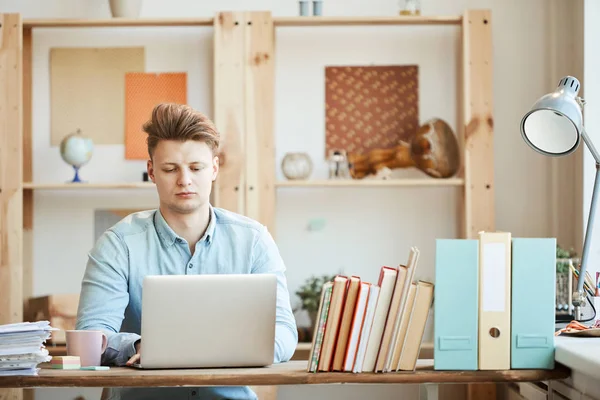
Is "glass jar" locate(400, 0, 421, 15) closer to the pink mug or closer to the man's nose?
the man's nose

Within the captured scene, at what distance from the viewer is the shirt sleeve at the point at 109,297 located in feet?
7.29

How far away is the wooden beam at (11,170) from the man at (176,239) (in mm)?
1520

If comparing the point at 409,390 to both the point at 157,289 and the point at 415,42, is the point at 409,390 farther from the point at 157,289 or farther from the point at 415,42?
the point at 157,289

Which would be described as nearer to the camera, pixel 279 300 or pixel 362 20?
pixel 279 300

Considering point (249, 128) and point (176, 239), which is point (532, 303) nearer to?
point (176, 239)

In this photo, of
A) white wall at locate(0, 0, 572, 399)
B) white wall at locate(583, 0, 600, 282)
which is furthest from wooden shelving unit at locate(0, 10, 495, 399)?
white wall at locate(583, 0, 600, 282)

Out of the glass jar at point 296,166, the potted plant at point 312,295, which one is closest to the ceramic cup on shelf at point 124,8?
the glass jar at point 296,166

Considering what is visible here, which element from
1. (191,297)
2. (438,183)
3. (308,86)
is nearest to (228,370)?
(191,297)

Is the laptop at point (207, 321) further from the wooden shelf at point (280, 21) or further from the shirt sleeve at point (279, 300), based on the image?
the wooden shelf at point (280, 21)

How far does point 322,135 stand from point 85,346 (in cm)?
225

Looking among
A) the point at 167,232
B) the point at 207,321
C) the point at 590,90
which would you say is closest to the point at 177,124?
the point at 167,232

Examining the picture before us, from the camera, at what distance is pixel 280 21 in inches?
155

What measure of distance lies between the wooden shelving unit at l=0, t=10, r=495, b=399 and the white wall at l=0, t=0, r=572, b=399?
26 cm

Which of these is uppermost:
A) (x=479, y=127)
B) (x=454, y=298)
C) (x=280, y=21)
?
(x=280, y=21)
